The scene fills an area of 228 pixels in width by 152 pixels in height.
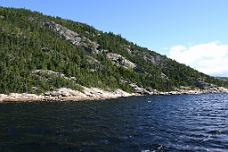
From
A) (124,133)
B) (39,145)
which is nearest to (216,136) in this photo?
(124,133)

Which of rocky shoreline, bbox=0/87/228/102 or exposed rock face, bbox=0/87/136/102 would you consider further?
exposed rock face, bbox=0/87/136/102

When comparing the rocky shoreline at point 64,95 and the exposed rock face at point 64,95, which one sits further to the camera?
the exposed rock face at point 64,95

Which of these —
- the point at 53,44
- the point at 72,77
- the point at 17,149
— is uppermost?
the point at 53,44

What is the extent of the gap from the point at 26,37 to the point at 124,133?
571 feet

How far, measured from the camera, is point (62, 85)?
13862cm

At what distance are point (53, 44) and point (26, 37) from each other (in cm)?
2134

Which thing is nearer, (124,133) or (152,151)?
(152,151)

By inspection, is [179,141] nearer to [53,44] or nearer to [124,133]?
[124,133]

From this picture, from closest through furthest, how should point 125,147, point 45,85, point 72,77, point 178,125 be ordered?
1. point 125,147
2. point 178,125
3. point 45,85
4. point 72,77

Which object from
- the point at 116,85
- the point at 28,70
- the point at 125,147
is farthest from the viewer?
the point at 116,85

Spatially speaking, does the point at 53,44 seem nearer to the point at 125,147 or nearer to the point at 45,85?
the point at 45,85

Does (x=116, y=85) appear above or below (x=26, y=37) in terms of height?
below

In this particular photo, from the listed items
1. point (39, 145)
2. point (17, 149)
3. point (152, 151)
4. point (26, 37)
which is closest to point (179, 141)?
point (152, 151)

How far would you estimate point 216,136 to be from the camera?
105ft
